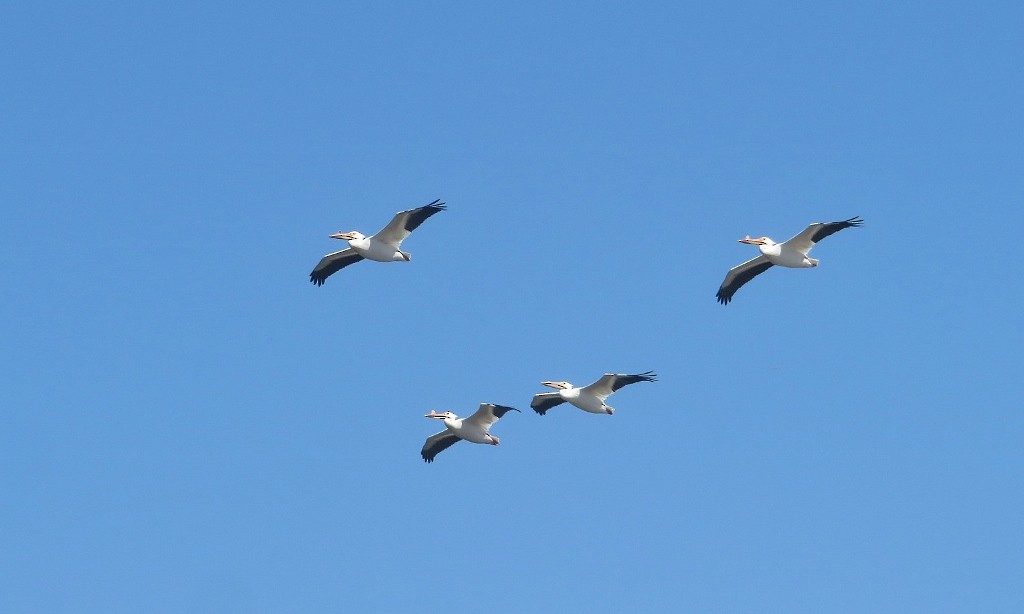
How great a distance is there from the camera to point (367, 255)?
57125mm

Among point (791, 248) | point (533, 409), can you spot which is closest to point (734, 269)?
point (791, 248)

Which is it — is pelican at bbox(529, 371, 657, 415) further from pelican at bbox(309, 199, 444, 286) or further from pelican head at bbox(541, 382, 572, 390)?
pelican at bbox(309, 199, 444, 286)

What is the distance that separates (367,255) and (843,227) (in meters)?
11.7

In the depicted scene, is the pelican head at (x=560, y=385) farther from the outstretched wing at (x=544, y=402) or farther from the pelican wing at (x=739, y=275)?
the pelican wing at (x=739, y=275)

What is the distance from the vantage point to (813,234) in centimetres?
5556

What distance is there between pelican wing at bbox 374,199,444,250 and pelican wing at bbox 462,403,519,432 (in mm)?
4536

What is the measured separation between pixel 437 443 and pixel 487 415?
268cm

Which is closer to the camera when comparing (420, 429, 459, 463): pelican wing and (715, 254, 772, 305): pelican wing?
(715, 254, 772, 305): pelican wing

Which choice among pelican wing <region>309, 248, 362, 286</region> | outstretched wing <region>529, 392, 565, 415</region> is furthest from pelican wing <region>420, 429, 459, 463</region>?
pelican wing <region>309, 248, 362, 286</region>

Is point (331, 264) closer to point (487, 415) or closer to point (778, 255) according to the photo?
point (487, 415)

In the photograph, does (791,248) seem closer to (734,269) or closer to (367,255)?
(734,269)

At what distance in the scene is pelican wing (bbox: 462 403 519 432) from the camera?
56625 millimetres

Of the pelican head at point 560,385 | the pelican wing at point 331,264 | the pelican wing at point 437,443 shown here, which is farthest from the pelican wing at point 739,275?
the pelican wing at point 331,264

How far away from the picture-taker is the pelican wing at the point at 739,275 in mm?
57594
